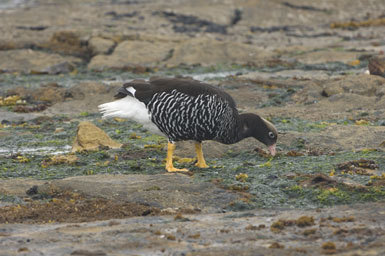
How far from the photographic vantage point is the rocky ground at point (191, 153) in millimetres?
8656

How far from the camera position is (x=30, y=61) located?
30422 millimetres

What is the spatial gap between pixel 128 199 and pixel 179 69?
18.8 meters

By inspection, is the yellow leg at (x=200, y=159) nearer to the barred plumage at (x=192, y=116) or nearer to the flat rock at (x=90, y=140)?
the barred plumage at (x=192, y=116)

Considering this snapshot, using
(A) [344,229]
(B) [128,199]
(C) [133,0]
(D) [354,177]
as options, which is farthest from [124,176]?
(C) [133,0]

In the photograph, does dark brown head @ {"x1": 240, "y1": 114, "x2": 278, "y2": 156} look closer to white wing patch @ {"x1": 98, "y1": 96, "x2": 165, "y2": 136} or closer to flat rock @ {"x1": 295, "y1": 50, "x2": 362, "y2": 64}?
white wing patch @ {"x1": 98, "y1": 96, "x2": 165, "y2": 136}

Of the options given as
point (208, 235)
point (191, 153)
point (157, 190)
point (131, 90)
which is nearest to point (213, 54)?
point (191, 153)

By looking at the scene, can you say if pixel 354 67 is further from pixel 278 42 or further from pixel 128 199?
pixel 128 199

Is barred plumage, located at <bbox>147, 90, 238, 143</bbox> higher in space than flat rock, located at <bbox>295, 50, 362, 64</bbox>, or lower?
higher

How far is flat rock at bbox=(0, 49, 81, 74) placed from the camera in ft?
96.8

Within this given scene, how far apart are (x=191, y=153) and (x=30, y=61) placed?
57.3 feet

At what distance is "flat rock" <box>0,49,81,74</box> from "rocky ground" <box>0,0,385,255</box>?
0.08 metres

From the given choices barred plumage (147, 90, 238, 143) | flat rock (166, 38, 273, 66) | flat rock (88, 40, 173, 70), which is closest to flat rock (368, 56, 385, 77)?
flat rock (166, 38, 273, 66)

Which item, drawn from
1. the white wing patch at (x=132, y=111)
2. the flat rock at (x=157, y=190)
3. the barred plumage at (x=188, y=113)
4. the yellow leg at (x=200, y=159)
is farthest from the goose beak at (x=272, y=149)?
the flat rock at (x=157, y=190)

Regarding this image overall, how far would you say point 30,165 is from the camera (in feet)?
45.7
